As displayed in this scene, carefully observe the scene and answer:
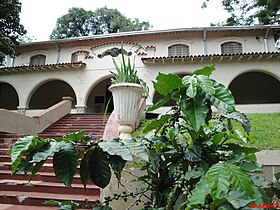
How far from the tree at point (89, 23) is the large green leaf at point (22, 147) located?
2449 cm

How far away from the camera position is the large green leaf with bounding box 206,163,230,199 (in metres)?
0.98

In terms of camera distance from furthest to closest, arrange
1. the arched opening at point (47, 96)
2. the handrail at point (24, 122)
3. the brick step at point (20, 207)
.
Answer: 1. the arched opening at point (47, 96)
2. the handrail at point (24, 122)
3. the brick step at point (20, 207)

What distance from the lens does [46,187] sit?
3.90 meters

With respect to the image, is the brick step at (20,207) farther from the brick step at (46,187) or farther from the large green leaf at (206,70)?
the large green leaf at (206,70)

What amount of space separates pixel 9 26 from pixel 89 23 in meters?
15.7

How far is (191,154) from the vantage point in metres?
1.44

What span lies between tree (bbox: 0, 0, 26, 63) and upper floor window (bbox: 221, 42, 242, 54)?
35.8 feet

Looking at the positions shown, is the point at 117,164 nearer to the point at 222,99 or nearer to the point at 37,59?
the point at 222,99

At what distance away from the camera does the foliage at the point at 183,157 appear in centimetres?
104

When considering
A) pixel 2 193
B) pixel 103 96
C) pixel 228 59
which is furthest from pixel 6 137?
pixel 228 59

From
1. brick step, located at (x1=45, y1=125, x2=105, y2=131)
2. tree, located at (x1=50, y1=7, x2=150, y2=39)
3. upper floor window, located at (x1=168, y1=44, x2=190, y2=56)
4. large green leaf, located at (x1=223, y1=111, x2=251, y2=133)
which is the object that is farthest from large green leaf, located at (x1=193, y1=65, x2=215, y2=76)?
tree, located at (x1=50, y1=7, x2=150, y2=39)

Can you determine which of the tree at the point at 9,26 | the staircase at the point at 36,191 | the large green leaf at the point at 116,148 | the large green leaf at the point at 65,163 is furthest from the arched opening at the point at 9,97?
the large green leaf at the point at 116,148

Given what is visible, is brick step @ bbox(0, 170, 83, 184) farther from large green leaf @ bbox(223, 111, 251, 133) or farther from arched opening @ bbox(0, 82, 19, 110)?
arched opening @ bbox(0, 82, 19, 110)

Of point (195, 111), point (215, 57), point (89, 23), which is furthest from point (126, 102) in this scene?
point (89, 23)
